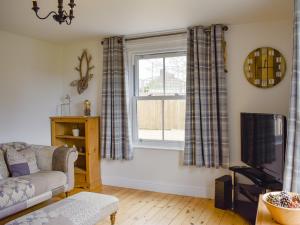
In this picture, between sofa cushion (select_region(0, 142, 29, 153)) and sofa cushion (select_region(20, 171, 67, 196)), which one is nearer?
sofa cushion (select_region(20, 171, 67, 196))

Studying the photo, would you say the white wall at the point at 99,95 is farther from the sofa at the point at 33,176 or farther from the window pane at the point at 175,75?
the window pane at the point at 175,75

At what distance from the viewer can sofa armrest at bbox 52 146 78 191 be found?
342 centimetres

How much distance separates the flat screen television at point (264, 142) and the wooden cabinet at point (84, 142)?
7.06 feet

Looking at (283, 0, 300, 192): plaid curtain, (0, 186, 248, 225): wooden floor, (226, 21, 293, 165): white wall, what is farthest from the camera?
(226, 21, 293, 165): white wall

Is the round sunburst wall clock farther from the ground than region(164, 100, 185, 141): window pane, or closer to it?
farther from the ground

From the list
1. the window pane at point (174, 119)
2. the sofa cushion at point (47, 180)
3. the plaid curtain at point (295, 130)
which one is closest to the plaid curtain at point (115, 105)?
the window pane at point (174, 119)

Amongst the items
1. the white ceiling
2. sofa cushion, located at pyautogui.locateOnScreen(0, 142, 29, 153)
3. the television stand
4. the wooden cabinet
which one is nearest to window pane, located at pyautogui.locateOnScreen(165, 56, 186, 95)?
the white ceiling

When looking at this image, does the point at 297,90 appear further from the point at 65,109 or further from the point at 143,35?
the point at 65,109

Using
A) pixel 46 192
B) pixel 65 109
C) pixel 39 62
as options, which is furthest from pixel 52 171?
pixel 39 62

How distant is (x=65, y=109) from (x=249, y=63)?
3.04 m

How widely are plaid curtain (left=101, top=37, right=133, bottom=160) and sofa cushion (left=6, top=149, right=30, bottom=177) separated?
3.88 ft

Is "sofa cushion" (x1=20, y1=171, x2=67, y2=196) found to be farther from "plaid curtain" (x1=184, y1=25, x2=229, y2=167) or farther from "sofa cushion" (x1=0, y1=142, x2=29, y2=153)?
"plaid curtain" (x1=184, y1=25, x2=229, y2=167)

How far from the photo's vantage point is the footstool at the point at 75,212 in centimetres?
207

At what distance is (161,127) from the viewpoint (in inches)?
156
